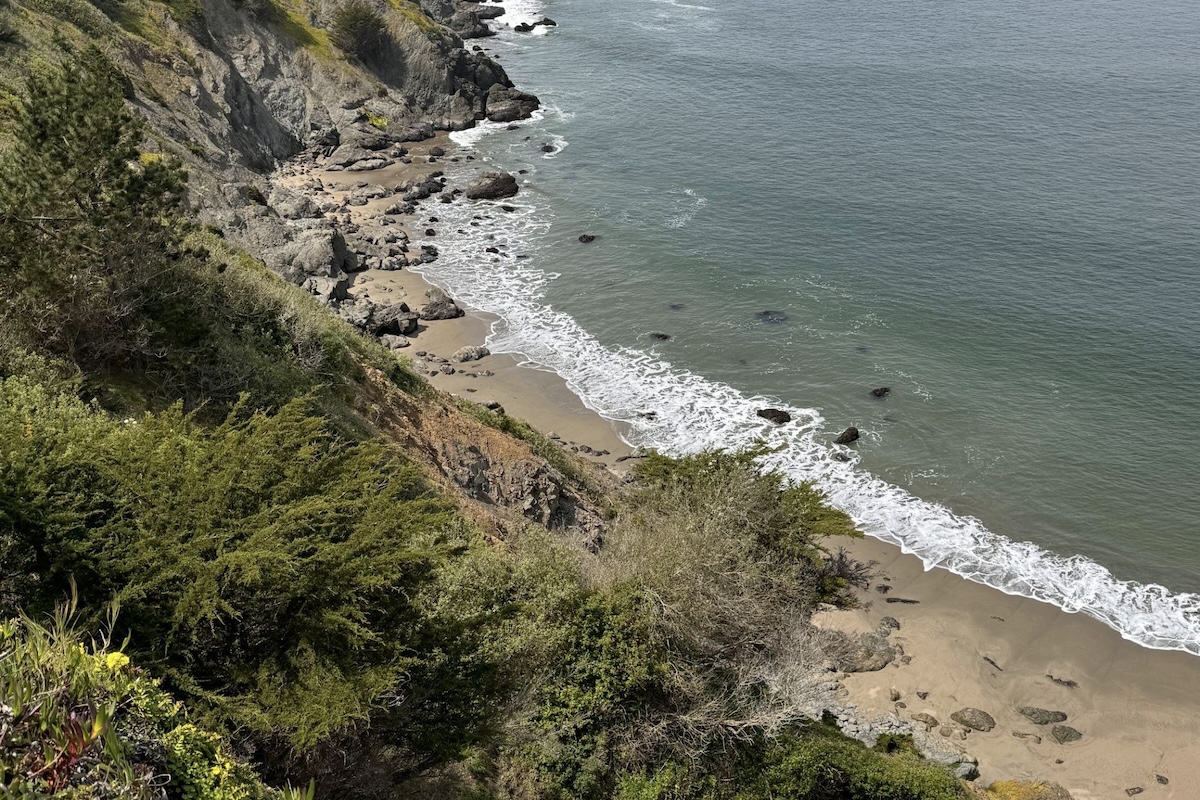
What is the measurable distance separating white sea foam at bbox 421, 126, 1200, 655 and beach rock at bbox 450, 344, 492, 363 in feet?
3.77

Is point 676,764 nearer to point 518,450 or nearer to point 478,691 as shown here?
point 478,691

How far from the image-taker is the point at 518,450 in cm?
2831

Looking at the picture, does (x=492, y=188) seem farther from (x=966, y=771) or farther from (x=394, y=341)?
(x=966, y=771)

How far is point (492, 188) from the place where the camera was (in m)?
60.4

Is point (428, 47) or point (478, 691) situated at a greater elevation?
point (428, 47)

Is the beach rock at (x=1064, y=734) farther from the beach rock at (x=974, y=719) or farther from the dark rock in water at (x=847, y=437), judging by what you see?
the dark rock in water at (x=847, y=437)

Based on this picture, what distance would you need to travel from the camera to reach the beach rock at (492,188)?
198 feet

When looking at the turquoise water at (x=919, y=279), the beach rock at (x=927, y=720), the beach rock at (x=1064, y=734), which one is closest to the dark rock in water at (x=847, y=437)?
the turquoise water at (x=919, y=279)

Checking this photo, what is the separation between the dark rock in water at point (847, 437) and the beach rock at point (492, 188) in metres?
33.6

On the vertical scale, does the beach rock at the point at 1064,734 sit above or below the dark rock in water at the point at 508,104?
below

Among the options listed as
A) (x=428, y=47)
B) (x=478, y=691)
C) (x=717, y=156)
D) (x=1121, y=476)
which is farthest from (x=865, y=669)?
(x=428, y=47)

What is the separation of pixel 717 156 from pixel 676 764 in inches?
2147

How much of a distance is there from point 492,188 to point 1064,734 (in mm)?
48262

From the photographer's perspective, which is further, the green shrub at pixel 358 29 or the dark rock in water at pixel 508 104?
the dark rock in water at pixel 508 104
